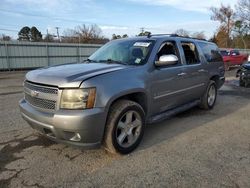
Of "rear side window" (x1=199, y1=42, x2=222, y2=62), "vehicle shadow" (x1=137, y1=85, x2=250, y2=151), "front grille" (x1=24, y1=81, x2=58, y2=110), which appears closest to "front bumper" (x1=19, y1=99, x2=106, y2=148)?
"front grille" (x1=24, y1=81, x2=58, y2=110)

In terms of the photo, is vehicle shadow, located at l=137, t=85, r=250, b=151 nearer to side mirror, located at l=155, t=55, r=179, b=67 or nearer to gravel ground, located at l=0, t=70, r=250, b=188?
gravel ground, located at l=0, t=70, r=250, b=188

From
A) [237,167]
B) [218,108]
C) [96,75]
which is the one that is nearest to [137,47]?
[96,75]

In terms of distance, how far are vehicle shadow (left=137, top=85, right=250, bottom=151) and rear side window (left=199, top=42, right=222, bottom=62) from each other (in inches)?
51.7

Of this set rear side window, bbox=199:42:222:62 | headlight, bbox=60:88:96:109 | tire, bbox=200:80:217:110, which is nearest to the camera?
headlight, bbox=60:88:96:109

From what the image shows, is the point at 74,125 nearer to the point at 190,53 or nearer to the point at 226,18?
the point at 190,53

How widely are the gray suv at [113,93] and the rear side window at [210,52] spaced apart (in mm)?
1007

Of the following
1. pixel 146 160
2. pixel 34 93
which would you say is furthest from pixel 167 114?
pixel 34 93

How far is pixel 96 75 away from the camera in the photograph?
363cm

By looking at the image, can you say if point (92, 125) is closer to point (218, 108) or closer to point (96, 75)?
point (96, 75)

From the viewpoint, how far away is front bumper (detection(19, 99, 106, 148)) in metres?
3.41

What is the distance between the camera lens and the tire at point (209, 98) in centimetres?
662

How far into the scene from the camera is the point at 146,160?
388 cm

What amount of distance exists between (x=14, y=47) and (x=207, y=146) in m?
18.0

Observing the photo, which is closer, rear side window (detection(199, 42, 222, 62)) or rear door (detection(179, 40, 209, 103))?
rear door (detection(179, 40, 209, 103))
